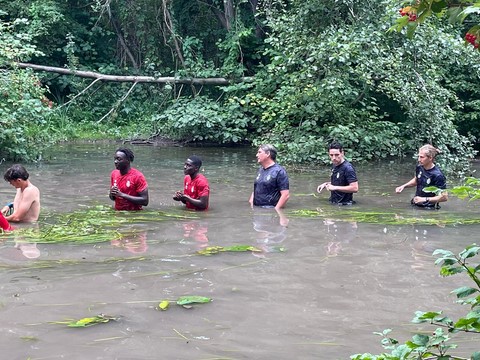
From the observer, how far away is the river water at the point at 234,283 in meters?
5.14

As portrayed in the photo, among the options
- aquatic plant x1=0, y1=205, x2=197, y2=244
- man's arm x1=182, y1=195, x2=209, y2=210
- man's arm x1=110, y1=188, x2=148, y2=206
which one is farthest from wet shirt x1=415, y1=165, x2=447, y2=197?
man's arm x1=110, y1=188, x2=148, y2=206

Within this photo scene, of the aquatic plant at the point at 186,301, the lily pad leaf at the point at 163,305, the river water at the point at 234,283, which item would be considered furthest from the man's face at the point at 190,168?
the lily pad leaf at the point at 163,305

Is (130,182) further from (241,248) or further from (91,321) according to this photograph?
(91,321)

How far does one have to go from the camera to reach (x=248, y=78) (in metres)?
20.4

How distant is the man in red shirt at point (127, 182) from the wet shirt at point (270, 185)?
1.88 metres

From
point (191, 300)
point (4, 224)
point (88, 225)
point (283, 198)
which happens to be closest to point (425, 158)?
point (283, 198)

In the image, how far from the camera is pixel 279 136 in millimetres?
17016

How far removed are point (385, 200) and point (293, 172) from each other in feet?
12.1

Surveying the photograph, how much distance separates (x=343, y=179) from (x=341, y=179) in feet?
0.11

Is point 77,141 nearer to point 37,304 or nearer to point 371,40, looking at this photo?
point 371,40

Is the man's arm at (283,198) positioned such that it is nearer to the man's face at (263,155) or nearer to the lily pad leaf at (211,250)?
the man's face at (263,155)

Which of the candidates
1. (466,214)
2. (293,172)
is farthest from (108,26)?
(466,214)

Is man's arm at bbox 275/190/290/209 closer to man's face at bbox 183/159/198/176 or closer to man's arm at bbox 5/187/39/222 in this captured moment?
man's face at bbox 183/159/198/176

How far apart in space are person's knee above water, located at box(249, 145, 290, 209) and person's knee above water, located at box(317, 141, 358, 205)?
2.38 ft
